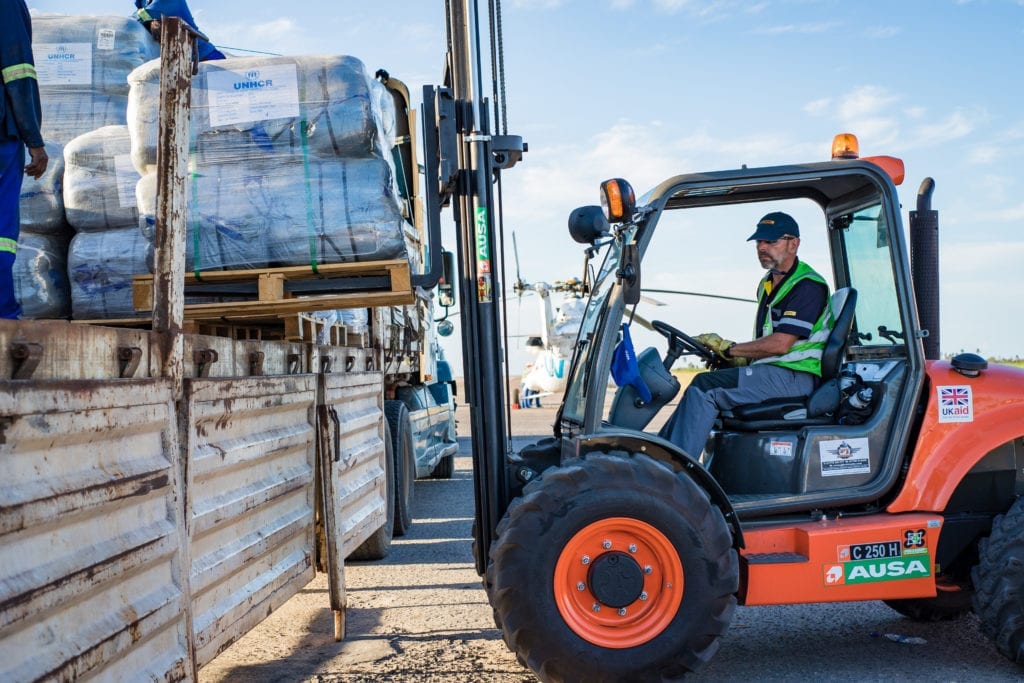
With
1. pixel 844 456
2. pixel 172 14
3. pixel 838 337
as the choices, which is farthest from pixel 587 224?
pixel 172 14

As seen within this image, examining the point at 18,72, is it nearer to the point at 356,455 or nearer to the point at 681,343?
the point at 356,455

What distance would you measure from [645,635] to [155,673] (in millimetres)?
1906

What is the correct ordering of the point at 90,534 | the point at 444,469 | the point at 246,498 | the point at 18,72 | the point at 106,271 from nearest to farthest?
the point at 90,534
the point at 246,498
the point at 18,72
the point at 106,271
the point at 444,469

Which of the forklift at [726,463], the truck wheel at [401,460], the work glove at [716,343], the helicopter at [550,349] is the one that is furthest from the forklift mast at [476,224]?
the helicopter at [550,349]

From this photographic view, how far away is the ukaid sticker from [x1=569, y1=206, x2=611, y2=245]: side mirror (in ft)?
5.45

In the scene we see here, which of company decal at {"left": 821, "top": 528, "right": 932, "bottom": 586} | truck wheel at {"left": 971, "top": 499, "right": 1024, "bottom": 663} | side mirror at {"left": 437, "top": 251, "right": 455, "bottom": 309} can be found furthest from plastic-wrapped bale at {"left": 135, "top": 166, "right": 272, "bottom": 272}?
side mirror at {"left": 437, "top": 251, "right": 455, "bottom": 309}

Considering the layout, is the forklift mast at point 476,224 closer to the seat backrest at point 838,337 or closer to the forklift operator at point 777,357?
the forklift operator at point 777,357

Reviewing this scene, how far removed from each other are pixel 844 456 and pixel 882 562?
1.59 feet

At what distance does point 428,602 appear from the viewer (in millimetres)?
5770

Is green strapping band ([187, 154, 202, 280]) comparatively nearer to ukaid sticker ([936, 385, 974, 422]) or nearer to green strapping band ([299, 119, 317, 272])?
green strapping band ([299, 119, 317, 272])

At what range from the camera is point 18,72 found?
4.31 meters

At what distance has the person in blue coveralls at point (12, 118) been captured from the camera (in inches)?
168

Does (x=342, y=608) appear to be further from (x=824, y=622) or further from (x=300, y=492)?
(x=824, y=622)

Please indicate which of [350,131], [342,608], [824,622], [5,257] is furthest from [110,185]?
[824,622]
